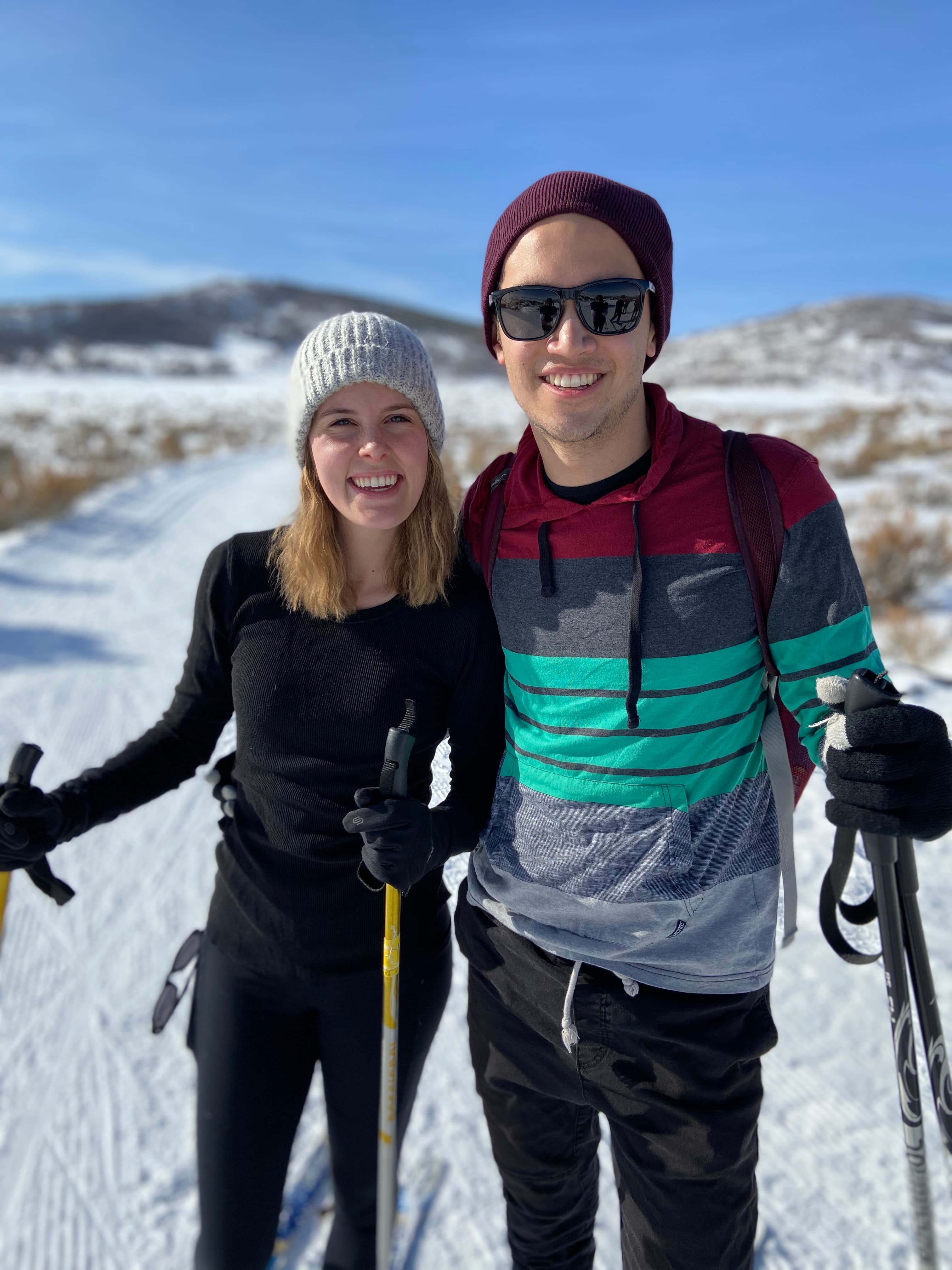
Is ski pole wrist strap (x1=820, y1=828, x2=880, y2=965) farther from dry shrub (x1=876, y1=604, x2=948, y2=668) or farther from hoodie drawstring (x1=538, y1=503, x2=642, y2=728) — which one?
dry shrub (x1=876, y1=604, x2=948, y2=668)

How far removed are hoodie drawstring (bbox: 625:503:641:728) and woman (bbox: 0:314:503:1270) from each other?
308 mm

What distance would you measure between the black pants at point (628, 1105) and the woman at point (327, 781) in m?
0.22

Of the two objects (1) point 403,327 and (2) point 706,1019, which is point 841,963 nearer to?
(2) point 706,1019

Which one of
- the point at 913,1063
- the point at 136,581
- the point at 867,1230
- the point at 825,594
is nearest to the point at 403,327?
the point at 825,594

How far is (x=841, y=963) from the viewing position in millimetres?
2803

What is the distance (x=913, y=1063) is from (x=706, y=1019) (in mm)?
372

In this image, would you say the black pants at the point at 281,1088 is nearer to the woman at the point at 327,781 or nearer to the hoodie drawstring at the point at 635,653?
the woman at the point at 327,781

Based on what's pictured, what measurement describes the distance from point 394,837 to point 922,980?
90cm

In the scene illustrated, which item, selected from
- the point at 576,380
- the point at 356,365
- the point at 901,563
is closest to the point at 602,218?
the point at 576,380

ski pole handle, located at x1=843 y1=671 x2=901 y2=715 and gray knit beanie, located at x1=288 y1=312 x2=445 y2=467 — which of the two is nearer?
ski pole handle, located at x1=843 y1=671 x2=901 y2=715

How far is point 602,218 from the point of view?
1465mm

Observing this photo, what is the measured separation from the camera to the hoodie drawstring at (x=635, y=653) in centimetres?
140

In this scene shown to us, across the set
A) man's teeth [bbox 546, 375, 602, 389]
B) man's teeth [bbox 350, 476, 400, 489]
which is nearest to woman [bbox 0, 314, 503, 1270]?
man's teeth [bbox 350, 476, 400, 489]

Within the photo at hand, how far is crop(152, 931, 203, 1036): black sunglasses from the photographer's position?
1779 millimetres
